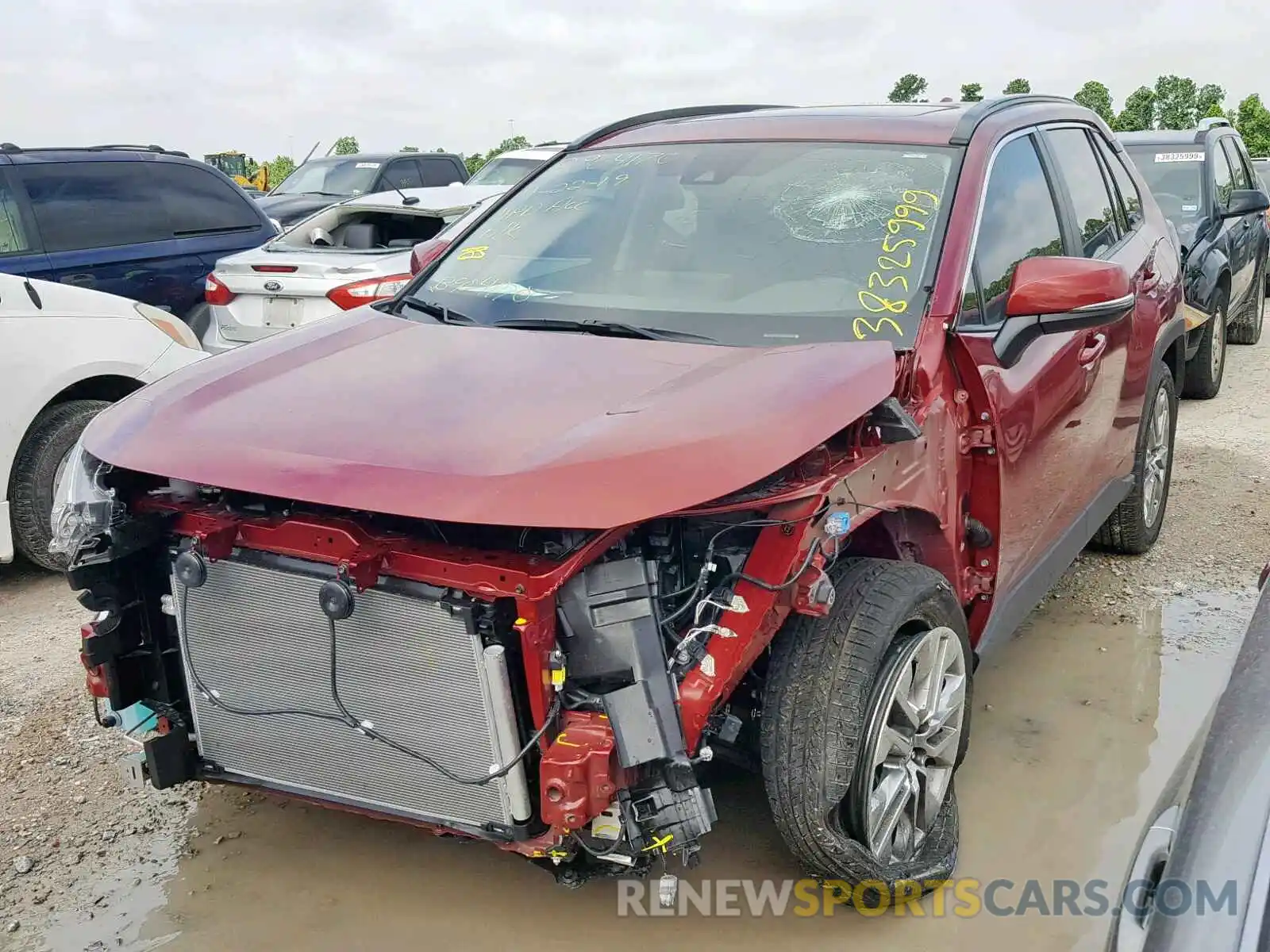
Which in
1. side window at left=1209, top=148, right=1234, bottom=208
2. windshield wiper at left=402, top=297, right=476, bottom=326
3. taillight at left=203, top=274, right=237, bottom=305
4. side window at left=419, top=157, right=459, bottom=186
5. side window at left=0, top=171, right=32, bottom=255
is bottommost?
side window at left=419, top=157, right=459, bottom=186

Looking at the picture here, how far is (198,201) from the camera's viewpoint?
786 cm

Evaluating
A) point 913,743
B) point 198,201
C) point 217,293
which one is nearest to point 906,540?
point 913,743

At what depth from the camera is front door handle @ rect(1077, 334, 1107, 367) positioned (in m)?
3.66

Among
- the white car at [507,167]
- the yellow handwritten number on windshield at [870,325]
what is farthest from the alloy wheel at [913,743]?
the white car at [507,167]

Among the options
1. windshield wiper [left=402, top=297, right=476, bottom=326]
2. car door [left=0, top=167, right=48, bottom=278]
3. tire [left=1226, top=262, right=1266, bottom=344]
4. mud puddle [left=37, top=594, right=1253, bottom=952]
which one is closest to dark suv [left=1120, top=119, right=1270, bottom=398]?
tire [left=1226, top=262, right=1266, bottom=344]

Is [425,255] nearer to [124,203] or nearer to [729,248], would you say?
[729,248]

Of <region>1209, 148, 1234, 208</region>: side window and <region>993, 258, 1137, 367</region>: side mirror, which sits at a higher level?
<region>993, 258, 1137, 367</region>: side mirror

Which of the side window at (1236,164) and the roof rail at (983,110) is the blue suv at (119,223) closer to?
the roof rail at (983,110)

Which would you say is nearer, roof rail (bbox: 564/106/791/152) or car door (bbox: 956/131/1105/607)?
car door (bbox: 956/131/1105/607)

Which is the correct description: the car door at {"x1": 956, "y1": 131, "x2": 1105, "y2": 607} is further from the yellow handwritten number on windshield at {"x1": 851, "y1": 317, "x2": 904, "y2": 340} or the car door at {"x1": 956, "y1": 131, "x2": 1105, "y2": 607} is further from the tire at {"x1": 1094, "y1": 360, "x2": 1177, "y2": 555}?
the tire at {"x1": 1094, "y1": 360, "x2": 1177, "y2": 555}

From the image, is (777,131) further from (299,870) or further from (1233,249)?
(1233,249)

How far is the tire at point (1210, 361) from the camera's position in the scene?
25.2 ft

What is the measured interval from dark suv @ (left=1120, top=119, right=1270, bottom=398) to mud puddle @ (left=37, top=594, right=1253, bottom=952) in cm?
446

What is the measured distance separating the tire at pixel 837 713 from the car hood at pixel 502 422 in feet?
1.55
